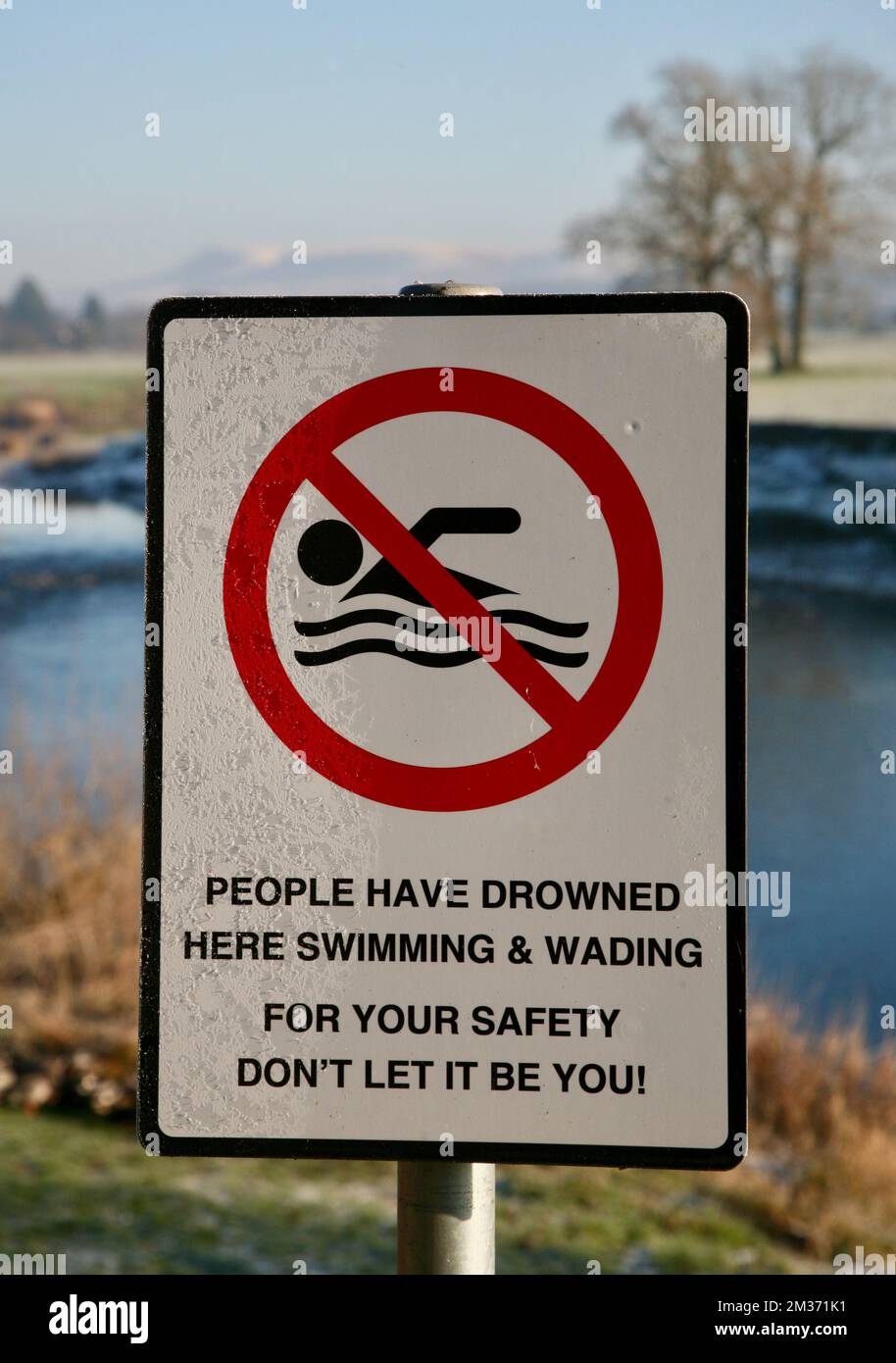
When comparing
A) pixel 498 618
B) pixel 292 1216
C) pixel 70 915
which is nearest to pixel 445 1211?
pixel 498 618

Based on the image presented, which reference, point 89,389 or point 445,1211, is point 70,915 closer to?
point 89,389

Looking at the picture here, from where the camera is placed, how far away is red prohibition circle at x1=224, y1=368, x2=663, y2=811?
3.66ft

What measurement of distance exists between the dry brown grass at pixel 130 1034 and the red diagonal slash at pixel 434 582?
2.91m

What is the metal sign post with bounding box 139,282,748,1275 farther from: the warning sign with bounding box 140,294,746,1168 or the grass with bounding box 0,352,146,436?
the grass with bounding box 0,352,146,436

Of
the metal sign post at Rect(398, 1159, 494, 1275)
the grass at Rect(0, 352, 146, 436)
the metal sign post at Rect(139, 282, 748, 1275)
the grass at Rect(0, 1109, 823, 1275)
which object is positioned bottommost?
the grass at Rect(0, 1109, 823, 1275)

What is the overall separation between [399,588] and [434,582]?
30mm

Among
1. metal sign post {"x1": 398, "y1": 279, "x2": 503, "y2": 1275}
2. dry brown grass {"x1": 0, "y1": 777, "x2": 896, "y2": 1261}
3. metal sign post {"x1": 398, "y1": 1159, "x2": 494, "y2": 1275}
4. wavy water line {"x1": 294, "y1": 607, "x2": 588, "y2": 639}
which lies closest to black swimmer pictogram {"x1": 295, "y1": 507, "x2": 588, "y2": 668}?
wavy water line {"x1": 294, "y1": 607, "x2": 588, "y2": 639}

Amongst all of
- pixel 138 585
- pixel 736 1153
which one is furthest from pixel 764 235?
pixel 736 1153

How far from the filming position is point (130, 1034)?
3.91 m

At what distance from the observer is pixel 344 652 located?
3.67ft

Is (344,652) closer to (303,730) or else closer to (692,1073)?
(303,730)

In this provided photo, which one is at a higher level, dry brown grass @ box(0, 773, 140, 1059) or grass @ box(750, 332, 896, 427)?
grass @ box(750, 332, 896, 427)

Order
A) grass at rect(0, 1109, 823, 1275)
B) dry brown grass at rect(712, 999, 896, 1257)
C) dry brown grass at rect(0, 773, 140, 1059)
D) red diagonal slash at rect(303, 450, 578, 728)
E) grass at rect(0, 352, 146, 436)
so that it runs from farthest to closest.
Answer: grass at rect(0, 352, 146, 436) < dry brown grass at rect(0, 773, 140, 1059) < dry brown grass at rect(712, 999, 896, 1257) < grass at rect(0, 1109, 823, 1275) < red diagonal slash at rect(303, 450, 578, 728)

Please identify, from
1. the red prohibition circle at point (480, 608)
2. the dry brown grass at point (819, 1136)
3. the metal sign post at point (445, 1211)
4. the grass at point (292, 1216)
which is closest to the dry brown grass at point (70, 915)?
the grass at point (292, 1216)
